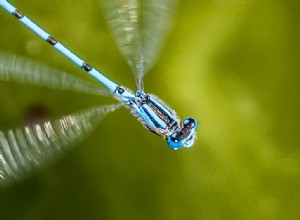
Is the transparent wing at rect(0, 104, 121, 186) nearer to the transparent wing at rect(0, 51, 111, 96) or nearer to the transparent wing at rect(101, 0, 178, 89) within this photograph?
the transparent wing at rect(0, 51, 111, 96)

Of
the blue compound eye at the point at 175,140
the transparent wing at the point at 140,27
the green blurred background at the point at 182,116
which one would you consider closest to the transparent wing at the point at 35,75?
the green blurred background at the point at 182,116

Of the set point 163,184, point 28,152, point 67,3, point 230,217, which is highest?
point 67,3

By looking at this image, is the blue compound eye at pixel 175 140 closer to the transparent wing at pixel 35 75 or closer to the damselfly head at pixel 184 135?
the damselfly head at pixel 184 135

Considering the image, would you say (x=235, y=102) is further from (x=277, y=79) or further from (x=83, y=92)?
(x=83, y=92)

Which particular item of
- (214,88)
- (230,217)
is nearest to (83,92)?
(214,88)

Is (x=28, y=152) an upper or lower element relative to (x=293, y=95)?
upper

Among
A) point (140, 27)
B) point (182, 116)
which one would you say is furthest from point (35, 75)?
point (182, 116)

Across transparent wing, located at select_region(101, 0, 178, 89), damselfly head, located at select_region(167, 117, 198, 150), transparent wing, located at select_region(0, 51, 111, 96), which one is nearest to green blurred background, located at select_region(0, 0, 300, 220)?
transparent wing, located at select_region(0, 51, 111, 96)

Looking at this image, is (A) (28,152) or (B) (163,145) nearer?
(A) (28,152)
